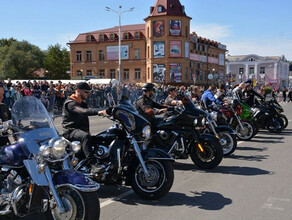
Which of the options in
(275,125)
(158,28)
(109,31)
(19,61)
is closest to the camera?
(275,125)

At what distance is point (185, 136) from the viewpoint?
7.07 m

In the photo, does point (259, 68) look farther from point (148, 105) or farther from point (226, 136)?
point (148, 105)

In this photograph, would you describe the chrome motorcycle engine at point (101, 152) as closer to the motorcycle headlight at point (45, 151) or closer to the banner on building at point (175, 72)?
the motorcycle headlight at point (45, 151)

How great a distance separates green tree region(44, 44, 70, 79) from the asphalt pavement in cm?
7770

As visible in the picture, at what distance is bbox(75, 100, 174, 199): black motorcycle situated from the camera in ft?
17.0

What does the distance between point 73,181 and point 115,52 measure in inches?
2529

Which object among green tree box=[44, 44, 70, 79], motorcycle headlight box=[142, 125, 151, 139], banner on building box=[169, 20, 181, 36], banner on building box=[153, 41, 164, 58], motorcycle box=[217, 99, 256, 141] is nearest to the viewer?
motorcycle headlight box=[142, 125, 151, 139]

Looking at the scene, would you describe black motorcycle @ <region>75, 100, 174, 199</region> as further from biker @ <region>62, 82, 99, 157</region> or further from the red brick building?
the red brick building

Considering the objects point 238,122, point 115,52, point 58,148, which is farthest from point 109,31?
point 58,148

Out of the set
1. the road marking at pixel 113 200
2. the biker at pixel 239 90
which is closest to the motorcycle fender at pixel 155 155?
the road marking at pixel 113 200

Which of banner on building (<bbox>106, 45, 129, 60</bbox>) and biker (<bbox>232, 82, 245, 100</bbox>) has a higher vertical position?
banner on building (<bbox>106, 45, 129, 60</bbox>)

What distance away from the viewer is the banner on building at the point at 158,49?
6079 centimetres

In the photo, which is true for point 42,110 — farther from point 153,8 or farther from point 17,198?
point 153,8

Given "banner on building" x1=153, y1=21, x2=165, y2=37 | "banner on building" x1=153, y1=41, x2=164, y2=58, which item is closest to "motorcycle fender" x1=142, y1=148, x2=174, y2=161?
"banner on building" x1=153, y1=21, x2=165, y2=37
